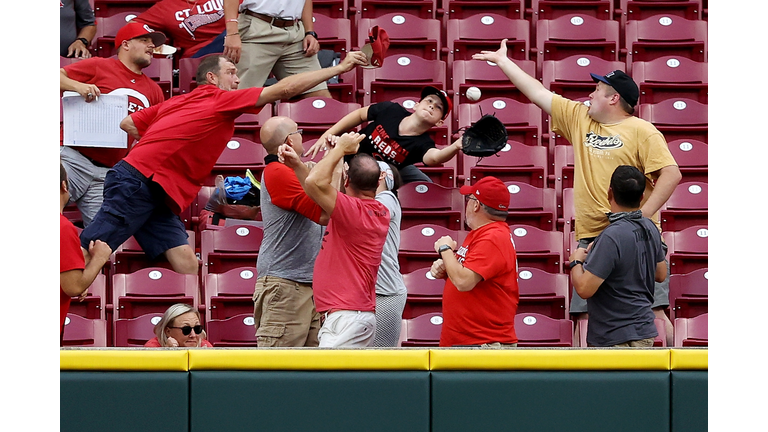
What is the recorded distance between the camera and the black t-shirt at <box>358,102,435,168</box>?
558 cm

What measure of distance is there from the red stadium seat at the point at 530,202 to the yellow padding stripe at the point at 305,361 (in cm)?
263

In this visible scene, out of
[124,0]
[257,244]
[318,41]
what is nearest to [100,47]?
[124,0]

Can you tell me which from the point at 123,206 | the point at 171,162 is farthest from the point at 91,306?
the point at 171,162

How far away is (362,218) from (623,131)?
57.6 inches

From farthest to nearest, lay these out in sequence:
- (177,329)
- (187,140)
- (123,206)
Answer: (187,140), (123,206), (177,329)

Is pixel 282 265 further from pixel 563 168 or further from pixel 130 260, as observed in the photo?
pixel 563 168

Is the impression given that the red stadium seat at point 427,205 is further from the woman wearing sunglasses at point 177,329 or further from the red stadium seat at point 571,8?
the red stadium seat at point 571,8

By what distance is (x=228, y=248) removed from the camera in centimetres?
555

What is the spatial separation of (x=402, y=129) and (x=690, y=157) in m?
2.01

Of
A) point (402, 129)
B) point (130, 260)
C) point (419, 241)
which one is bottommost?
point (130, 260)

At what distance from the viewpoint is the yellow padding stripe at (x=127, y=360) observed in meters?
3.41

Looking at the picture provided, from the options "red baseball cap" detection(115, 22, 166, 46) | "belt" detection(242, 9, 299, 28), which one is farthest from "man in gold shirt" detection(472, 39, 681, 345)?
"red baseball cap" detection(115, 22, 166, 46)

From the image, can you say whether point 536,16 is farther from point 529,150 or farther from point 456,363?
point 456,363

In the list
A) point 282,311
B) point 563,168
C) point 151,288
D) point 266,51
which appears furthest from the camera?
point 266,51
